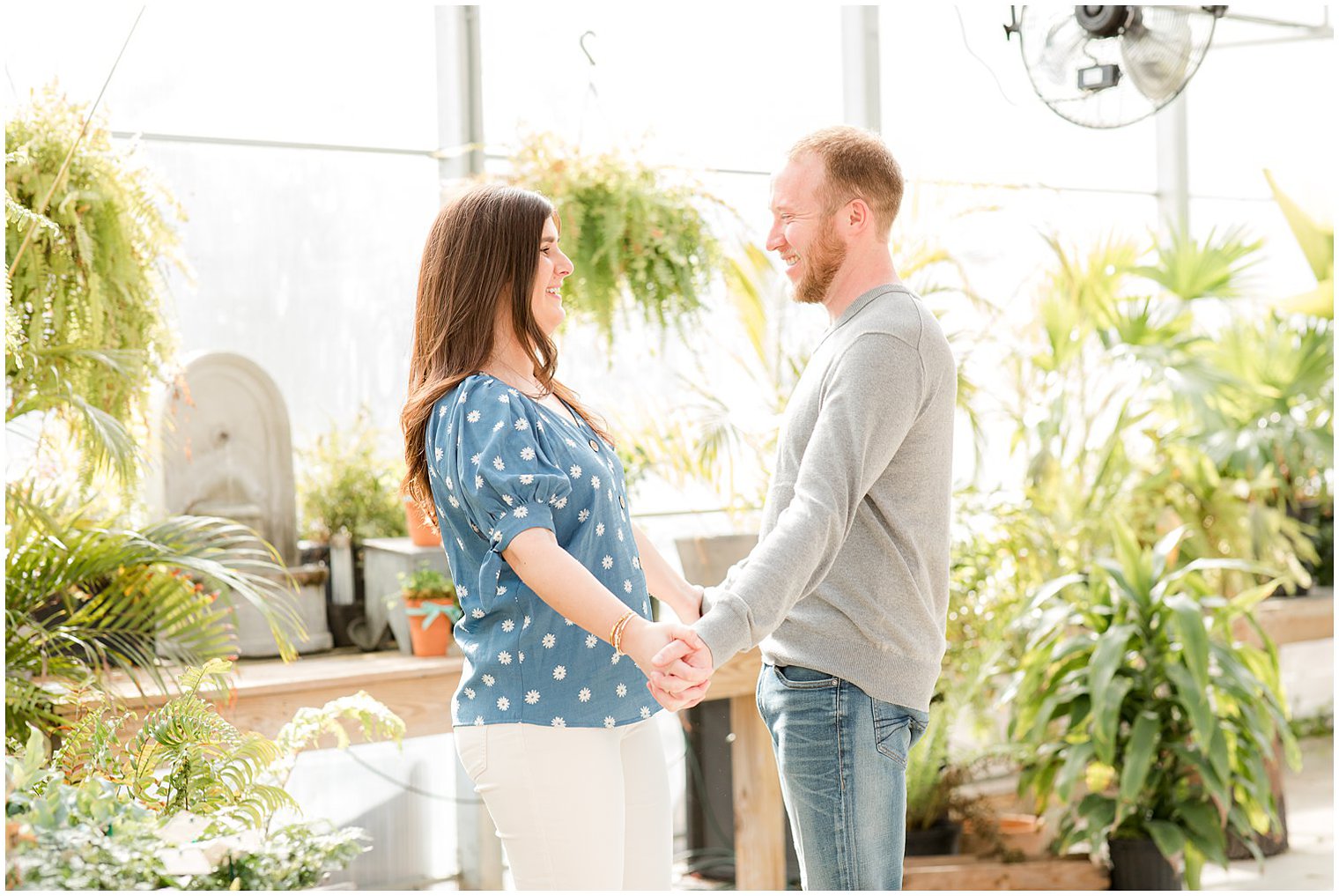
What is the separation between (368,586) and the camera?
351 cm

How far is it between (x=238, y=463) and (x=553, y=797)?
194cm

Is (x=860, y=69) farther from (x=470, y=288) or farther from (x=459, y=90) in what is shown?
(x=470, y=288)

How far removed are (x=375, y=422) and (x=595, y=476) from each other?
220 centimetres

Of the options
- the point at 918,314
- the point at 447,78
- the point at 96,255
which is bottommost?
the point at 918,314

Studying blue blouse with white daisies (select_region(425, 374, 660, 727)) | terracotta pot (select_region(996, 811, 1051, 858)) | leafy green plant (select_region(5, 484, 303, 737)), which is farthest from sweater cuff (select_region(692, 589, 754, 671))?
terracotta pot (select_region(996, 811, 1051, 858))

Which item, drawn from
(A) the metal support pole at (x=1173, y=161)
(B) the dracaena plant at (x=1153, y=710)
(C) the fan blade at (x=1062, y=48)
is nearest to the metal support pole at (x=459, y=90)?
(C) the fan blade at (x=1062, y=48)

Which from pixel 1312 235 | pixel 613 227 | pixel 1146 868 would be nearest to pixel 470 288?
pixel 613 227

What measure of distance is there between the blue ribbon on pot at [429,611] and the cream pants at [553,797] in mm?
1610

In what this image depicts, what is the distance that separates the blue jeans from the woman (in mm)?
187

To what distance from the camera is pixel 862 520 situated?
1811mm

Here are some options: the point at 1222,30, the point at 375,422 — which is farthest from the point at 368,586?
the point at 1222,30

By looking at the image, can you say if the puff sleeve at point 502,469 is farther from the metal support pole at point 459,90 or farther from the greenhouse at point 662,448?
the metal support pole at point 459,90

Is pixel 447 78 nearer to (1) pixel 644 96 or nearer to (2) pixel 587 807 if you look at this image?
(1) pixel 644 96

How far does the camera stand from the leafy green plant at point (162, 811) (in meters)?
1.71
